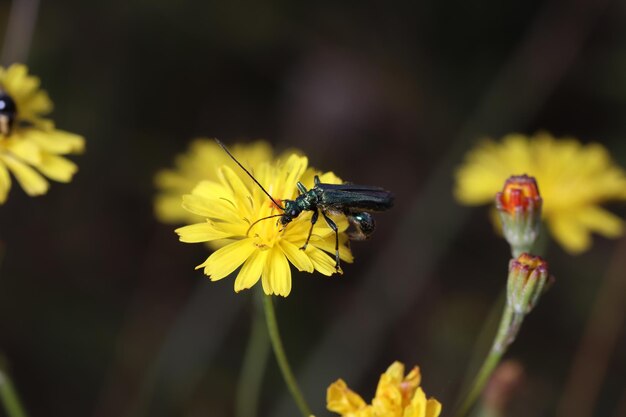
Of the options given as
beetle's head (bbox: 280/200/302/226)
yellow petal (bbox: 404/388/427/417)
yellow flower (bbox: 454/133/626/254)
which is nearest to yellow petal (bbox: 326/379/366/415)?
yellow petal (bbox: 404/388/427/417)

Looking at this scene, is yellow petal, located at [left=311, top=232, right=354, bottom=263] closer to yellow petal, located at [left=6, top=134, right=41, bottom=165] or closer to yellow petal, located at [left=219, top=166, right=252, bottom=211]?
yellow petal, located at [left=219, top=166, right=252, bottom=211]

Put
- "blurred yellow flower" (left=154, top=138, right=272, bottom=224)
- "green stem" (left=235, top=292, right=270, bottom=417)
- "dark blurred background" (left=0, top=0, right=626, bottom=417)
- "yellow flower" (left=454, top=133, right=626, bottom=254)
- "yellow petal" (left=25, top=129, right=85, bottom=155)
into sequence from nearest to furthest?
1. "yellow petal" (left=25, top=129, right=85, bottom=155)
2. "green stem" (left=235, top=292, right=270, bottom=417)
3. "yellow flower" (left=454, top=133, right=626, bottom=254)
4. "blurred yellow flower" (left=154, top=138, right=272, bottom=224)
5. "dark blurred background" (left=0, top=0, right=626, bottom=417)

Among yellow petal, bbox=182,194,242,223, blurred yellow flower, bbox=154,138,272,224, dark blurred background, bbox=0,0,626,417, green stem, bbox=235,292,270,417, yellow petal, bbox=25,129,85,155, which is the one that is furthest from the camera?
dark blurred background, bbox=0,0,626,417

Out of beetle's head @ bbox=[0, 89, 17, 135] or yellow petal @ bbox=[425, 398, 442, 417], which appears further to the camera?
beetle's head @ bbox=[0, 89, 17, 135]

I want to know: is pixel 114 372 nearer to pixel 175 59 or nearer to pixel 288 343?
pixel 288 343

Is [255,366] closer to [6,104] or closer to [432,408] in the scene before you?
[6,104]

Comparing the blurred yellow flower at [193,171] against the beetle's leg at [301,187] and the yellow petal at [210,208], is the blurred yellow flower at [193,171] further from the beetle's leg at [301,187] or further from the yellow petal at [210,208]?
the yellow petal at [210,208]

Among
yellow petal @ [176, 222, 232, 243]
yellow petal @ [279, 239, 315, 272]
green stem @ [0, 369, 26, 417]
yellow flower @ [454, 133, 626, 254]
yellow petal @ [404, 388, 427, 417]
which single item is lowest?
green stem @ [0, 369, 26, 417]
